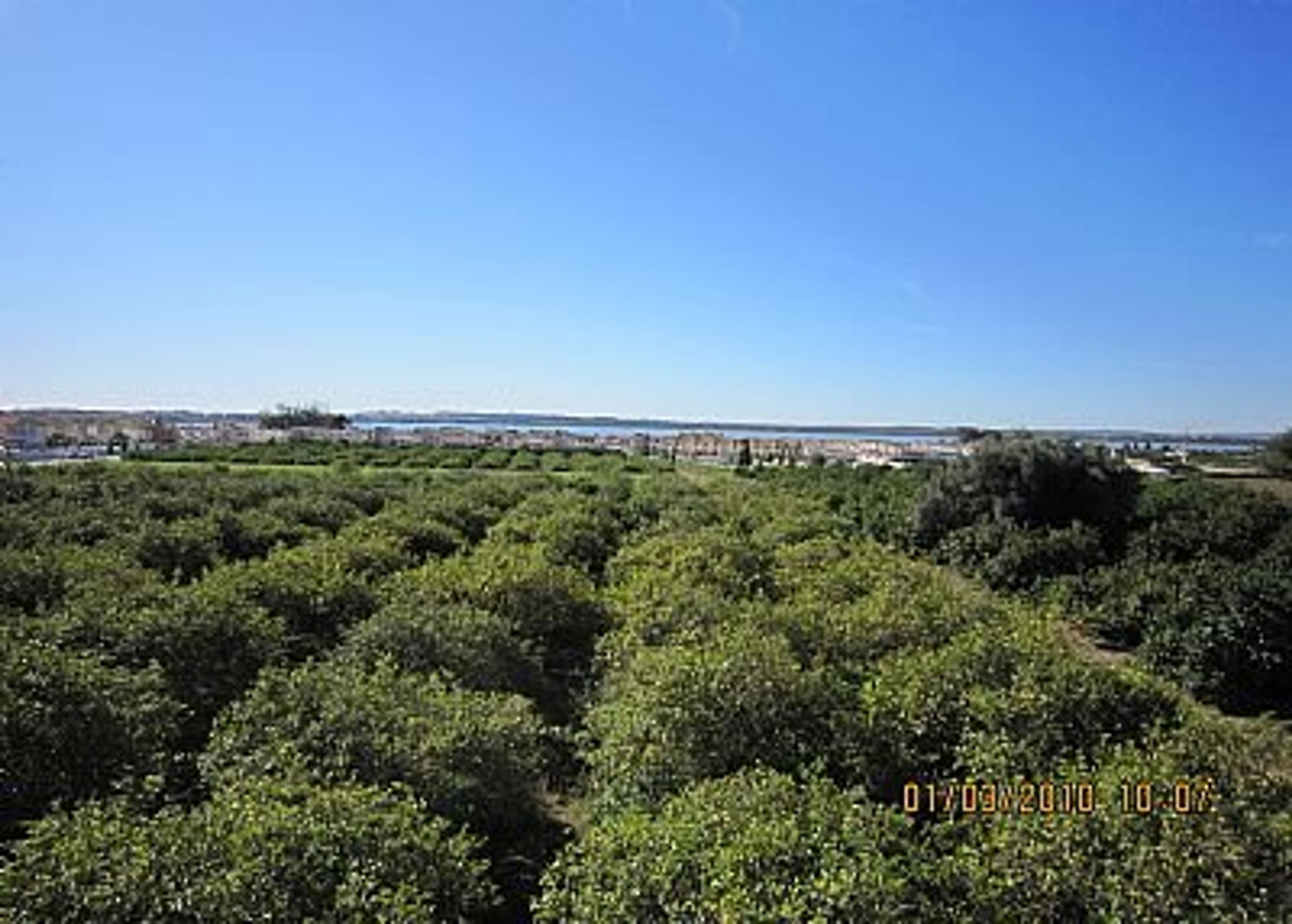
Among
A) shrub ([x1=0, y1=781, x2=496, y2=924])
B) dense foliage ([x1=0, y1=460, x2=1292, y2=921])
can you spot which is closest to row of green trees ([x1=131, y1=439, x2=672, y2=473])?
dense foliage ([x1=0, y1=460, x2=1292, y2=921])

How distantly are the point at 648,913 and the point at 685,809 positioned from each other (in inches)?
44.6

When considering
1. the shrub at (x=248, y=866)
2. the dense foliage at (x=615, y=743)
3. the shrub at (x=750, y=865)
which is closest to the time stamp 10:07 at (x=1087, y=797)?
the dense foliage at (x=615, y=743)

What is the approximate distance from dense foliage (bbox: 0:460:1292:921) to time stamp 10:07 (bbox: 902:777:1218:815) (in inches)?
1.7

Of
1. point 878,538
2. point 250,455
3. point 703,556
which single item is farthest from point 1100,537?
point 250,455

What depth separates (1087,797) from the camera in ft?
22.6

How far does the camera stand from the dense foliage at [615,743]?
6066 mm

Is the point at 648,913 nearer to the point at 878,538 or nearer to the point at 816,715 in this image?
the point at 816,715

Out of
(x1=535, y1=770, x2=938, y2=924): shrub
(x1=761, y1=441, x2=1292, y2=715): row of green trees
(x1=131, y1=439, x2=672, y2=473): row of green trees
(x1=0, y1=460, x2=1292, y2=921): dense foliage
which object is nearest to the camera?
(x1=535, y1=770, x2=938, y2=924): shrub

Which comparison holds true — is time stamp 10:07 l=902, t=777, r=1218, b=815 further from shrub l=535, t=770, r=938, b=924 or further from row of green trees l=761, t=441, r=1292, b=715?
row of green trees l=761, t=441, r=1292, b=715

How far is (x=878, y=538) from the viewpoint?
31.5m

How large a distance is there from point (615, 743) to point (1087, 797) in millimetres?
3907

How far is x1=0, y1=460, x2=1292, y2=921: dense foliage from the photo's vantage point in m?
6.07

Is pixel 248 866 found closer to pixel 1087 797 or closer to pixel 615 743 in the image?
pixel 615 743

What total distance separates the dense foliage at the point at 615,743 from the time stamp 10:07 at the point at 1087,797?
4 centimetres
